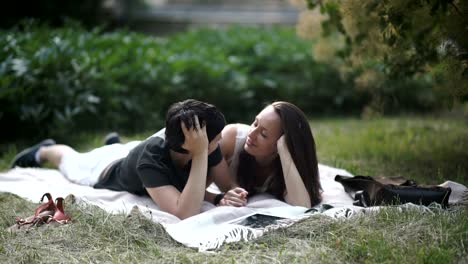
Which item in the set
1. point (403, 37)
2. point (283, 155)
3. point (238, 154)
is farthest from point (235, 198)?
point (403, 37)

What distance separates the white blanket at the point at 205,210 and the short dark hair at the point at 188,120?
0.39 metres

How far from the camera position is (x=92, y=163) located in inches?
183

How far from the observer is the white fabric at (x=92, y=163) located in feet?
14.9

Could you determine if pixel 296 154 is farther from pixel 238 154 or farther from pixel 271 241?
pixel 271 241

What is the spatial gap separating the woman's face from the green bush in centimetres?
274

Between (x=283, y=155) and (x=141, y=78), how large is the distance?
3.46m

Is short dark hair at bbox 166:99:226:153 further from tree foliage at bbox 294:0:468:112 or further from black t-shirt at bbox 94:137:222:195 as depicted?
tree foliage at bbox 294:0:468:112

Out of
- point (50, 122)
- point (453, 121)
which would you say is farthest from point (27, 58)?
point (453, 121)

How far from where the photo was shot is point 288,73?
842 centimetres

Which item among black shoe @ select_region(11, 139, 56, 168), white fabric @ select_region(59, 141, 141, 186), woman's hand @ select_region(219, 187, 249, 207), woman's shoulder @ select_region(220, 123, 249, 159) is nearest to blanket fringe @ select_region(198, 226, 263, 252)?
woman's hand @ select_region(219, 187, 249, 207)

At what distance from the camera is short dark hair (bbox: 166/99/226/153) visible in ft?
11.7

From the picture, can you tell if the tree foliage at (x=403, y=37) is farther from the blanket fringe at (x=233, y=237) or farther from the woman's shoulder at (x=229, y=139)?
the blanket fringe at (x=233, y=237)

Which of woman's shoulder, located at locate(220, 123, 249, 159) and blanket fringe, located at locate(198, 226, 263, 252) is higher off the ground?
woman's shoulder, located at locate(220, 123, 249, 159)

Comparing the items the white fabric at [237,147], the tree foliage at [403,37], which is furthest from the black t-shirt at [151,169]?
the tree foliage at [403,37]
